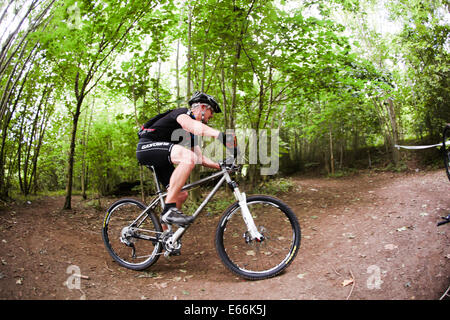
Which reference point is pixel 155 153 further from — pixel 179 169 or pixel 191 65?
pixel 191 65

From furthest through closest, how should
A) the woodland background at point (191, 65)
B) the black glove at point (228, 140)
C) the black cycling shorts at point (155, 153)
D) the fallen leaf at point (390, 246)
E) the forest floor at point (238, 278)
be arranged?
the woodland background at point (191, 65) → the fallen leaf at point (390, 246) → the black cycling shorts at point (155, 153) → the black glove at point (228, 140) → the forest floor at point (238, 278)

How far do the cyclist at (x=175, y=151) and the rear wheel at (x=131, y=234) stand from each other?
405mm

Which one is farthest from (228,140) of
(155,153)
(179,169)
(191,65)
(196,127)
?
(191,65)

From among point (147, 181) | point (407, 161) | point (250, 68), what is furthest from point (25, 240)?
point (407, 161)

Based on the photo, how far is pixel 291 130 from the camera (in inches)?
574

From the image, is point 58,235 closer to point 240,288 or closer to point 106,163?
point 240,288

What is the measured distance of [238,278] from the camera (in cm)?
264

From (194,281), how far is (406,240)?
2.54 meters

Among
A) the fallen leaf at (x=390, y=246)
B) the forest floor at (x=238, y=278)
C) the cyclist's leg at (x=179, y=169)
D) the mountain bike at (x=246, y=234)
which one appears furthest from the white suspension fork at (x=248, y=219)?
the fallen leaf at (x=390, y=246)

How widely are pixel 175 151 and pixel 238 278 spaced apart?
4.77 feet

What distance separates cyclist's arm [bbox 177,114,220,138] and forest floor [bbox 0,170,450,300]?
1464 millimetres

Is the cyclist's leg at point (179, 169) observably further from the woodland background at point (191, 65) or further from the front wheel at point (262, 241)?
the woodland background at point (191, 65)

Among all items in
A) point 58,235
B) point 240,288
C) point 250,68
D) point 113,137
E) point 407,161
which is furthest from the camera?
point 407,161

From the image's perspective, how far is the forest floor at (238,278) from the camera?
216 cm
